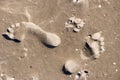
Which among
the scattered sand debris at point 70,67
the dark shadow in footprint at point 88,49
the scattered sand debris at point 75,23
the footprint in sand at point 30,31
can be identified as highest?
the scattered sand debris at point 75,23

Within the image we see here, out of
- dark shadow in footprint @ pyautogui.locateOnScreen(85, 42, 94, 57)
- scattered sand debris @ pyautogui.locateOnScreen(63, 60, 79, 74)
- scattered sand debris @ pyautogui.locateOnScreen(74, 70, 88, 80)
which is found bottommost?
scattered sand debris @ pyautogui.locateOnScreen(74, 70, 88, 80)

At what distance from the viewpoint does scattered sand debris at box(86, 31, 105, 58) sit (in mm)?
3502

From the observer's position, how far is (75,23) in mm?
3510

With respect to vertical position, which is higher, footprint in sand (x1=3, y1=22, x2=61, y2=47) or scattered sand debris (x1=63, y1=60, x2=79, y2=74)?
footprint in sand (x1=3, y1=22, x2=61, y2=47)

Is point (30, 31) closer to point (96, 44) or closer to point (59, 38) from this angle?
point (59, 38)

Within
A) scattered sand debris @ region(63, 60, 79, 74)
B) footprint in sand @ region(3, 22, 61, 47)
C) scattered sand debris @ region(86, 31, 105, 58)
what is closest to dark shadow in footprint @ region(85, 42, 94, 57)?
scattered sand debris @ region(86, 31, 105, 58)

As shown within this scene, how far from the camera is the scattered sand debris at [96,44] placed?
3502 mm

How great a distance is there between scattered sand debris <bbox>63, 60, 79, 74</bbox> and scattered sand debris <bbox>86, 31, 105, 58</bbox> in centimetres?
27

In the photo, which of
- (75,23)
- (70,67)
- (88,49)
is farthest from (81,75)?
(75,23)

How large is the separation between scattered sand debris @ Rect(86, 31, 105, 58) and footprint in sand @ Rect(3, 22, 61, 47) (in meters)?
0.39

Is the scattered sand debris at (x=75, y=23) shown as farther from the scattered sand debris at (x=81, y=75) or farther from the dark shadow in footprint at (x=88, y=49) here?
the scattered sand debris at (x=81, y=75)

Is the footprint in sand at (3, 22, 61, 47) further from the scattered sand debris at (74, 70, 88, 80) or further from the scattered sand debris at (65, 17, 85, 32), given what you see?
the scattered sand debris at (74, 70, 88, 80)

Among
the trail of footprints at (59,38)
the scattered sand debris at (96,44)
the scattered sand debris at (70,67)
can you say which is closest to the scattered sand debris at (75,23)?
the trail of footprints at (59,38)

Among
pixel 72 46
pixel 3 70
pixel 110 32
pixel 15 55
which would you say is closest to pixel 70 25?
pixel 72 46
